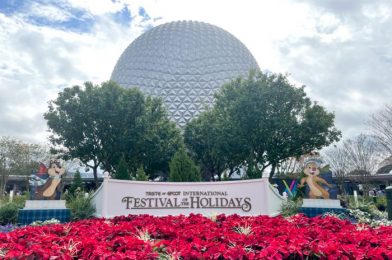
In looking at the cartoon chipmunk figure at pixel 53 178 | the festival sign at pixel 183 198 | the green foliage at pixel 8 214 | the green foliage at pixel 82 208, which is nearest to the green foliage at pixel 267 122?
the festival sign at pixel 183 198

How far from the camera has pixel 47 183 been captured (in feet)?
45.5

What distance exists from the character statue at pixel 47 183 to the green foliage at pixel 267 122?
15154mm

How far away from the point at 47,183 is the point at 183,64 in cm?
3401

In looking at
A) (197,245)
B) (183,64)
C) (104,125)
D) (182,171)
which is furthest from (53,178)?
(183,64)

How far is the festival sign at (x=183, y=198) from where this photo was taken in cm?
1320

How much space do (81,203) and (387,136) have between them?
26988 millimetres

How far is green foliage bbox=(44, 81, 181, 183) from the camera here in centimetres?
2872

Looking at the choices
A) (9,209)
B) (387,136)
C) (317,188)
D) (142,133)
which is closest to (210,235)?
(317,188)

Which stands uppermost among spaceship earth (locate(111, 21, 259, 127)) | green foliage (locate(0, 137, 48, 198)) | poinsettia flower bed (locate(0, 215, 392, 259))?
spaceship earth (locate(111, 21, 259, 127))

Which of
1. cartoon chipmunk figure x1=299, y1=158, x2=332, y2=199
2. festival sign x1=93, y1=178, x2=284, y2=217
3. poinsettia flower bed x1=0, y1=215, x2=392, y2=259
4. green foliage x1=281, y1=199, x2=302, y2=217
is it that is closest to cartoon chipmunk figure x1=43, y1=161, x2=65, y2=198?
festival sign x1=93, y1=178, x2=284, y2=217

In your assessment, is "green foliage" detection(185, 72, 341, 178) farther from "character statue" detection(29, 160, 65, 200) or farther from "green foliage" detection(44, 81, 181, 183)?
"character statue" detection(29, 160, 65, 200)

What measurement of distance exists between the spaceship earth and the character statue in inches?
1098

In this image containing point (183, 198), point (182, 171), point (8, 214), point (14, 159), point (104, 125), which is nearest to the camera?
point (183, 198)

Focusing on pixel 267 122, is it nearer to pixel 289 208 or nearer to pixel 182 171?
pixel 182 171
